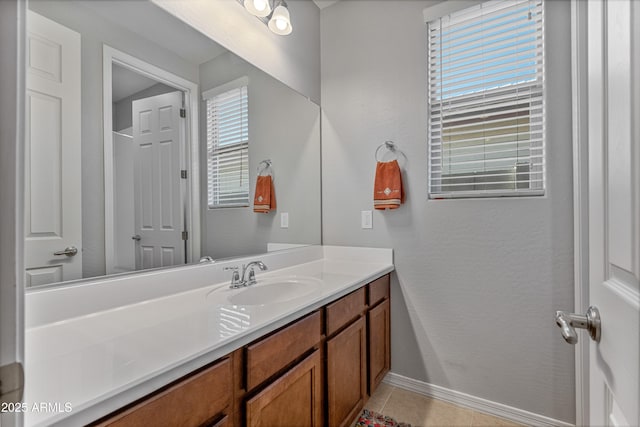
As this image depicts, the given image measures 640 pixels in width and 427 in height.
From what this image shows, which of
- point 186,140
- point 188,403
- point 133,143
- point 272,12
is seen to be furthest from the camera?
point 272,12

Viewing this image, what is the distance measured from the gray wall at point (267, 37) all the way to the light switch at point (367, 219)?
3.05 ft

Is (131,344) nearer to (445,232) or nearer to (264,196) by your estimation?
(264,196)

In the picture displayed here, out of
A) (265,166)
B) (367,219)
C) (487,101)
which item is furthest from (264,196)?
Result: (487,101)

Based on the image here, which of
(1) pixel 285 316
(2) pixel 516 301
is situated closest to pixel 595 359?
(1) pixel 285 316

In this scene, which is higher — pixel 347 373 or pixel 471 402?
pixel 347 373

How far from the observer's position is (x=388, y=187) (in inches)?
76.5

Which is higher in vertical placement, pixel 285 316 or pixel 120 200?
pixel 120 200

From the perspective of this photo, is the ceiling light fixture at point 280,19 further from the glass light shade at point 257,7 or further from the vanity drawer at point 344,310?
the vanity drawer at point 344,310

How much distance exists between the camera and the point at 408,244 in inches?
78.1

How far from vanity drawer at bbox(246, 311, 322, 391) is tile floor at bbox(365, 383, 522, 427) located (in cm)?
A: 93

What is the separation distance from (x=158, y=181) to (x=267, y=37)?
3.72 ft

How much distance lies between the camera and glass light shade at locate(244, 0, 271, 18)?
159 centimetres

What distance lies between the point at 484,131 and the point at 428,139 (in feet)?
1.01

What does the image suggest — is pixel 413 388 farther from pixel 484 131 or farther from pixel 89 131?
pixel 89 131
